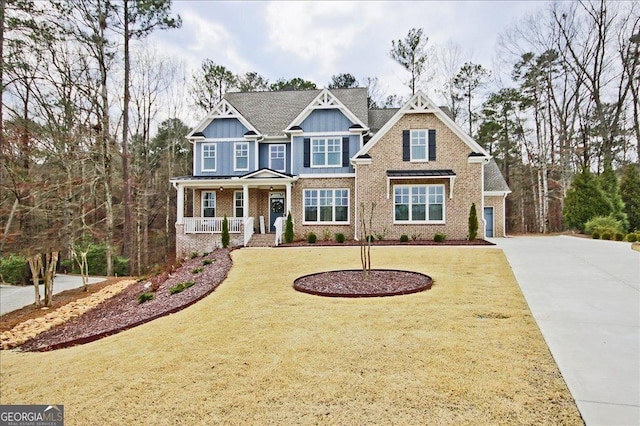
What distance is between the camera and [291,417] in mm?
3543

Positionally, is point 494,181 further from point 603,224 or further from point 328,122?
point 328,122

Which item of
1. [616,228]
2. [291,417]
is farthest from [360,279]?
[616,228]

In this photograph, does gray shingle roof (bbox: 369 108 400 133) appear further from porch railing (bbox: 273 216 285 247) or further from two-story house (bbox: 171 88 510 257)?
porch railing (bbox: 273 216 285 247)

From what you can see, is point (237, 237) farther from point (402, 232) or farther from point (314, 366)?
point (314, 366)

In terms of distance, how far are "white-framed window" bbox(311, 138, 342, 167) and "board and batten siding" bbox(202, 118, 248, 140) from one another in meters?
4.10

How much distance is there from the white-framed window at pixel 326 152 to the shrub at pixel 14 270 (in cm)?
1432

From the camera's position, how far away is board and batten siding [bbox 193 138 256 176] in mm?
20469

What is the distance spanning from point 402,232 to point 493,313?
1235 centimetres

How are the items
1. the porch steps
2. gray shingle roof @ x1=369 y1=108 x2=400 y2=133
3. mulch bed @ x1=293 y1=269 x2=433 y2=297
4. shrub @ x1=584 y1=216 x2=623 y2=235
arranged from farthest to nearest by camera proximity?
gray shingle roof @ x1=369 y1=108 x2=400 y2=133
shrub @ x1=584 y1=216 x2=623 y2=235
the porch steps
mulch bed @ x1=293 y1=269 x2=433 y2=297

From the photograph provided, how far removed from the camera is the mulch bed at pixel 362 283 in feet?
25.9

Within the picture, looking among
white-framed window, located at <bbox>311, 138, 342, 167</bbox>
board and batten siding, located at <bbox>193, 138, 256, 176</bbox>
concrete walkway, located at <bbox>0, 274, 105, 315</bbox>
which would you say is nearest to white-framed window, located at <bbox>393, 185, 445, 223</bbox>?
white-framed window, located at <bbox>311, 138, 342, 167</bbox>

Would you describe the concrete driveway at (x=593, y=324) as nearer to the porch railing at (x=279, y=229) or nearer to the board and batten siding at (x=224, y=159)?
the porch railing at (x=279, y=229)

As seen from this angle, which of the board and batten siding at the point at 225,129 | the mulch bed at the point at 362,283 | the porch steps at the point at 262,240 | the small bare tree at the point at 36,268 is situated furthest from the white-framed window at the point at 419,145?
the small bare tree at the point at 36,268

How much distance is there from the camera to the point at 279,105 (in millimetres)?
22984
